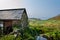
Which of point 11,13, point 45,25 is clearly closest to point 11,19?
point 11,13

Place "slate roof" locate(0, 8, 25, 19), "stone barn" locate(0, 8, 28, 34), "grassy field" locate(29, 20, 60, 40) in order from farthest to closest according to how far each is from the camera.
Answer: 1. "grassy field" locate(29, 20, 60, 40)
2. "slate roof" locate(0, 8, 25, 19)
3. "stone barn" locate(0, 8, 28, 34)

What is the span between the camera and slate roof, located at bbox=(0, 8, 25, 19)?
11484 millimetres

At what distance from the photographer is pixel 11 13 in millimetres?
12102

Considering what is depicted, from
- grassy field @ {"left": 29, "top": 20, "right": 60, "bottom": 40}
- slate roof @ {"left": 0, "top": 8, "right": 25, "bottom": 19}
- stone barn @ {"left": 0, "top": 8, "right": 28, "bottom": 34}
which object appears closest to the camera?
stone barn @ {"left": 0, "top": 8, "right": 28, "bottom": 34}

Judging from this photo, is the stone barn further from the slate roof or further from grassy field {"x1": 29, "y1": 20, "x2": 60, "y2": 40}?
grassy field {"x1": 29, "y1": 20, "x2": 60, "y2": 40}

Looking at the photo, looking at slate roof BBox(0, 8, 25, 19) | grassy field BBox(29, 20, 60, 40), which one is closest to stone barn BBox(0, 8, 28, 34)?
slate roof BBox(0, 8, 25, 19)

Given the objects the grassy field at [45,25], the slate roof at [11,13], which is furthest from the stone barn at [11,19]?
the grassy field at [45,25]

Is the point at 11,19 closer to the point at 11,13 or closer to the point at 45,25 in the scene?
the point at 11,13

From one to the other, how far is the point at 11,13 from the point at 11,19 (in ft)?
2.91

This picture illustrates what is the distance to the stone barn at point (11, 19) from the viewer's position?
11.2 metres

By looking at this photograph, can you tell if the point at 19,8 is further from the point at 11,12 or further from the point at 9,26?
the point at 9,26

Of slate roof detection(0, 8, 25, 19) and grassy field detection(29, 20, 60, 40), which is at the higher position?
slate roof detection(0, 8, 25, 19)

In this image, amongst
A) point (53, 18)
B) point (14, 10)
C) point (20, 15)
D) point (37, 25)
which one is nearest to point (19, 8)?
point (14, 10)

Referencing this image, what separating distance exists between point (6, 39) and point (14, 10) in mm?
4821
